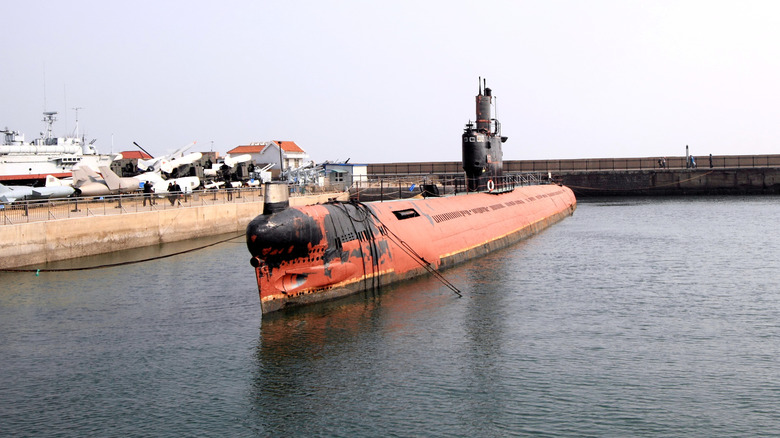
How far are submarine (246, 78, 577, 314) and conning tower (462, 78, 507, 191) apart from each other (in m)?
0.07

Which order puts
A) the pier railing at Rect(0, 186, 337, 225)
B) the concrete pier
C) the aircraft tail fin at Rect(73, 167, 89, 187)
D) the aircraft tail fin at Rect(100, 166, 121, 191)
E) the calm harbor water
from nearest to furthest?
the calm harbor water < the pier railing at Rect(0, 186, 337, 225) < the aircraft tail fin at Rect(100, 166, 121, 191) < the aircraft tail fin at Rect(73, 167, 89, 187) < the concrete pier

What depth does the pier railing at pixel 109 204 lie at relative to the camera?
1431 inches

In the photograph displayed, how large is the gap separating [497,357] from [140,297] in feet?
50.2

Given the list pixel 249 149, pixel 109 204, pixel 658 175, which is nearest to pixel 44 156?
pixel 109 204

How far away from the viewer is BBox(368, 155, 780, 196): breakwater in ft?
293

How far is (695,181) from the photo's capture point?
91.0 meters

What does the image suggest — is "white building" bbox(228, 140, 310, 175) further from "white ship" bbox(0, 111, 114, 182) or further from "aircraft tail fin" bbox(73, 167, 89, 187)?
"aircraft tail fin" bbox(73, 167, 89, 187)

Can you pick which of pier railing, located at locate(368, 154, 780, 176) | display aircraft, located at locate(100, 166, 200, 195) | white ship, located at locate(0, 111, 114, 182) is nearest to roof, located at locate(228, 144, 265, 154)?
pier railing, located at locate(368, 154, 780, 176)

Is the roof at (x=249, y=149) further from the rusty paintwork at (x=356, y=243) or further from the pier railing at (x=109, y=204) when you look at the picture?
the rusty paintwork at (x=356, y=243)

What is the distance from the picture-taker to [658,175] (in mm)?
92375

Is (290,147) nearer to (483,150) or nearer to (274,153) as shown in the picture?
(274,153)

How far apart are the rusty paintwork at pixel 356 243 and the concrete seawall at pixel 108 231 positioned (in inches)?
687

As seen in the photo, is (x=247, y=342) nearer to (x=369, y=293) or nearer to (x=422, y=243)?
(x=369, y=293)

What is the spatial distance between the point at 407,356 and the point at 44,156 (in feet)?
213
